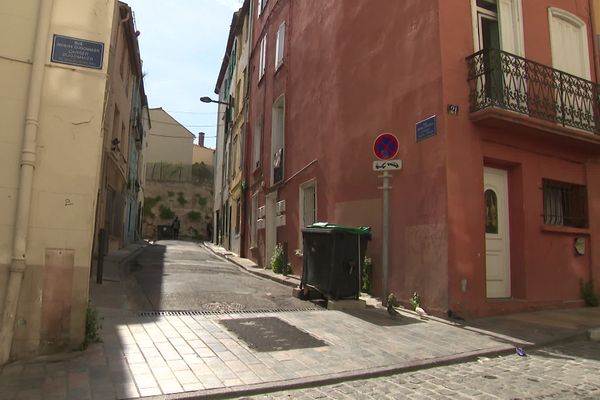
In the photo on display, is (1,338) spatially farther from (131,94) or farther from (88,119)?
(131,94)

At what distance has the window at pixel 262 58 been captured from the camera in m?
17.8

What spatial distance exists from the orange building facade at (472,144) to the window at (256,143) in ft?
22.7

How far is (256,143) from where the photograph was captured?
18734 millimetres

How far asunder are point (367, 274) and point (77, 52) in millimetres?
6233

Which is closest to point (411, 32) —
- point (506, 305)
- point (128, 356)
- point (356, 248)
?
point (356, 248)

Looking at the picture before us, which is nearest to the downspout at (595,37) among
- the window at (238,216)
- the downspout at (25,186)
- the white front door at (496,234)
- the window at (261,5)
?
the white front door at (496,234)

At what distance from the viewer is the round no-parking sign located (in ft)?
26.5

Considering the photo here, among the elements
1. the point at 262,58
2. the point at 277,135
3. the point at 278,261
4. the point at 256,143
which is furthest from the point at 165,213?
the point at 278,261

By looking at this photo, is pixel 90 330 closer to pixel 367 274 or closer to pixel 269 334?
pixel 269 334

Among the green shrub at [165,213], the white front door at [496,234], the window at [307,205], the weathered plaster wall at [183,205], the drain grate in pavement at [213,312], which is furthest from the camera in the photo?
the green shrub at [165,213]

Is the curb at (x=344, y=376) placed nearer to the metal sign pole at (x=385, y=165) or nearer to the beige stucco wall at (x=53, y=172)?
the beige stucco wall at (x=53, y=172)

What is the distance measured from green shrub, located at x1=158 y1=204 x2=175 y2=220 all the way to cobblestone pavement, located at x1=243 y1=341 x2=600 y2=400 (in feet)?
113

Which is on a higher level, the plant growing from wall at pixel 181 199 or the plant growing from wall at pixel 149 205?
the plant growing from wall at pixel 181 199

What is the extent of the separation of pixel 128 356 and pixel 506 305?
5876mm
